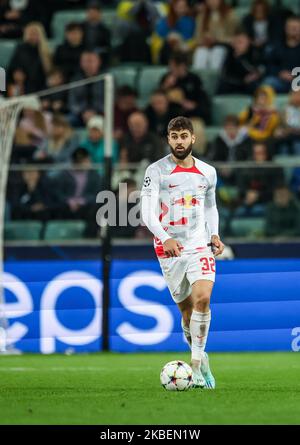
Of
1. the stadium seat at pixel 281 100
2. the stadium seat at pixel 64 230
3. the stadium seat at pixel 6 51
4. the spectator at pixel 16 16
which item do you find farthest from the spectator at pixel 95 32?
the stadium seat at pixel 64 230

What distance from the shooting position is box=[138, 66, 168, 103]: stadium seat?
20469 millimetres

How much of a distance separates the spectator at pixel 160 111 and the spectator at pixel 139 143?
364mm

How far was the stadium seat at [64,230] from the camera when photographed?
1608 centimetres

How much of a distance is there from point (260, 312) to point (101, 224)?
224 centimetres

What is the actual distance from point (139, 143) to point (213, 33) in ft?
12.3

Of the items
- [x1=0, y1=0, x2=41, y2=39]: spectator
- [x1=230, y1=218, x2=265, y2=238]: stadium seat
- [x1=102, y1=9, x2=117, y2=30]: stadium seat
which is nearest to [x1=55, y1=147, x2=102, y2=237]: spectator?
[x1=230, y1=218, x2=265, y2=238]: stadium seat

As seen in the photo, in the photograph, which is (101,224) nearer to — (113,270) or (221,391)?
(113,270)

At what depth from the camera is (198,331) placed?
1057cm

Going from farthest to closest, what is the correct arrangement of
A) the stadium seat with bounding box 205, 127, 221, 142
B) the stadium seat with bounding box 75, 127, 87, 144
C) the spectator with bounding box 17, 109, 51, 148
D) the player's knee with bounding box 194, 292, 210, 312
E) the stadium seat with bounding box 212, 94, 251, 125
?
the stadium seat with bounding box 212, 94, 251, 125, the stadium seat with bounding box 75, 127, 87, 144, the stadium seat with bounding box 205, 127, 221, 142, the spectator with bounding box 17, 109, 51, 148, the player's knee with bounding box 194, 292, 210, 312

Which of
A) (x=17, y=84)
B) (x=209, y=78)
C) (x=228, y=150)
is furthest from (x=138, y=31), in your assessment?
(x=228, y=150)

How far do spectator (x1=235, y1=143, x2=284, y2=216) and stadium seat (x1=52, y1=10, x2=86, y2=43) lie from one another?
728 cm

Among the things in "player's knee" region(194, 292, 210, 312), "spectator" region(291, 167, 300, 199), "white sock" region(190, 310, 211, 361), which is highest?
"spectator" region(291, 167, 300, 199)

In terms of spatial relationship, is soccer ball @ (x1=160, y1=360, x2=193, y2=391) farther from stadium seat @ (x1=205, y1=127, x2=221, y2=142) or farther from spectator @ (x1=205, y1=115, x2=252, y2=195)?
stadium seat @ (x1=205, y1=127, x2=221, y2=142)

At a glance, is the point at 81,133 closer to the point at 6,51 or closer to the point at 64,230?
the point at 64,230
